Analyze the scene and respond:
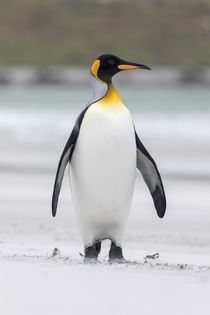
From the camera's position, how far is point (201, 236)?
6297mm

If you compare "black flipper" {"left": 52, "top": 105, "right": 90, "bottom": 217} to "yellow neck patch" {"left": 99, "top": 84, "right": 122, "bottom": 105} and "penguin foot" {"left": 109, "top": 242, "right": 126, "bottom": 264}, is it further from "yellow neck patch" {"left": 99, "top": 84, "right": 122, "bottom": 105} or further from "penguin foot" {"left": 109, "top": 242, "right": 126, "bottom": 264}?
"penguin foot" {"left": 109, "top": 242, "right": 126, "bottom": 264}

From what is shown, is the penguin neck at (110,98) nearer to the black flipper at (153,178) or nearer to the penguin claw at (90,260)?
the black flipper at (153,178)

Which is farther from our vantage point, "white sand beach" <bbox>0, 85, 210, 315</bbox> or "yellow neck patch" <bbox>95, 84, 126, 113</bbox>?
"yellow neck patch" <bbox>95, 84, 126, 113</bbox>

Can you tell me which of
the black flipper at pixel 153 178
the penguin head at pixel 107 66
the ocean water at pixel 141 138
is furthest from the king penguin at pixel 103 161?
the ocean water at pixel 141 138

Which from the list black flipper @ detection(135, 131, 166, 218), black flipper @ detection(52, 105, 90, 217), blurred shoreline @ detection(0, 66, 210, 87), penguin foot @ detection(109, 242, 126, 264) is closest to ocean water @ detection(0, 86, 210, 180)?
black flipper @ detection(135, 131, 166, 218)

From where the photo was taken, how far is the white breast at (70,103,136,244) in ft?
15.0

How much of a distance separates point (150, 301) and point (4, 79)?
2416 inches

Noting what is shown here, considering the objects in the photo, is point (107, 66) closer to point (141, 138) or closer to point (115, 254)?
point (115, 254)

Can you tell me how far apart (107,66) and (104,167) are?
1.55 ft

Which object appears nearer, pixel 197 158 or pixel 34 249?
pixel 34 249

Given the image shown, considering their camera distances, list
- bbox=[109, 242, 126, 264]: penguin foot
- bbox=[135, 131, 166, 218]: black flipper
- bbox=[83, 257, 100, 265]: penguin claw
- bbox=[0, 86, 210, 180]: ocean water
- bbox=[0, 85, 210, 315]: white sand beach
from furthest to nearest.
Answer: bbox=[0, 86, 210, 180]: ocean water → bbox=[135, 131, 166, 218]: black flipper → bbox=[109, 242, 126, 264]: penguin foot → bbox=[83, 257, 100, 265]: penguin claw → bbox=[0, 85, 210, 315]: white sand beach

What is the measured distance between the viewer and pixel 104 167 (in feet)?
15.1

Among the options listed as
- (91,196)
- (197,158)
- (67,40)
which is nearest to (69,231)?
(91,196)

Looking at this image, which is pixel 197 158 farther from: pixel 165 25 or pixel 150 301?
pixel 165 25
